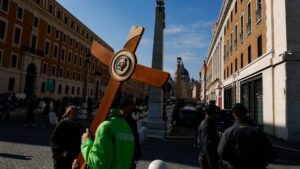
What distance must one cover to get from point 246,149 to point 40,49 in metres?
45.0

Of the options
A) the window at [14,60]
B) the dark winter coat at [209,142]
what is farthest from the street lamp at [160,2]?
the window at [14,60]

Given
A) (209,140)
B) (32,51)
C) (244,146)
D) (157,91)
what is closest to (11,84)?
(32,51)

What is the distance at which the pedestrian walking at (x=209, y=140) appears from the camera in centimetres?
451

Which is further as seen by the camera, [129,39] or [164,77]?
[129,39]

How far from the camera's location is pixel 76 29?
5784 centimetres

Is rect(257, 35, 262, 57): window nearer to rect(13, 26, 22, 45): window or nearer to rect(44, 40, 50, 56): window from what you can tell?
rect(13, 26, 22, 45): window

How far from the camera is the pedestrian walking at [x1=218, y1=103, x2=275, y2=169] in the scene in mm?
3043

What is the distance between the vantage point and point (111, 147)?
223 cm

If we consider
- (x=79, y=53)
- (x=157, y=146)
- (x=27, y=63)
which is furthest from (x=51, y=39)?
(x=157, y=146)

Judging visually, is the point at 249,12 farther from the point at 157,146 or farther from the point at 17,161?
the point at 17,161

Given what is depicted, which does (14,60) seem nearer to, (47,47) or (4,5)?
(4,5)

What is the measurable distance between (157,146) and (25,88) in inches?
1329

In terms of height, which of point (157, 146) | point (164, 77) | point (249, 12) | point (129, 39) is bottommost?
point (157, 146)

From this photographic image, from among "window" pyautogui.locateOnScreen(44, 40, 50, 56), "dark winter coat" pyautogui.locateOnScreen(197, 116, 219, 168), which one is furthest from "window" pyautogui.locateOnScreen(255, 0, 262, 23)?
"window" pyautogui.locateOnScreen(44, 40, 50, 56)
